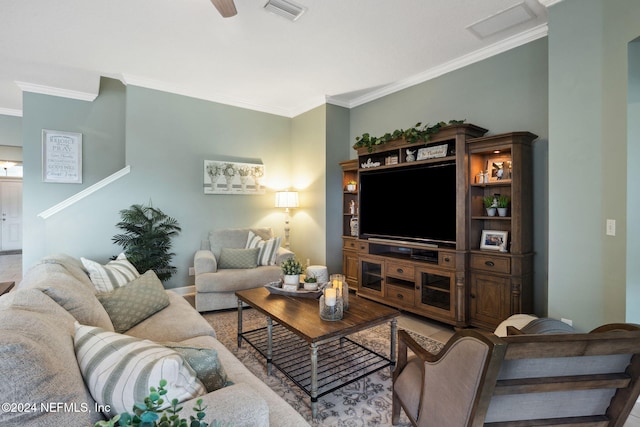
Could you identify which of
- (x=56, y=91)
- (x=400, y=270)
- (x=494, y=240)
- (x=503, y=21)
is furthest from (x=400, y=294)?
(x=56, y=91)

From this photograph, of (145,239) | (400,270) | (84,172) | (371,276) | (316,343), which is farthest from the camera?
(84,172)

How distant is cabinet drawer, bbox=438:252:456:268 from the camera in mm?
3107

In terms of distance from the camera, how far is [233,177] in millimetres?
4703

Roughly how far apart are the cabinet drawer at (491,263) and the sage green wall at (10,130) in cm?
721

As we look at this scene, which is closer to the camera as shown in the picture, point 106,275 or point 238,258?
point 106,275

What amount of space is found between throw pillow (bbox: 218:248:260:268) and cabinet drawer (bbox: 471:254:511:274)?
255cm

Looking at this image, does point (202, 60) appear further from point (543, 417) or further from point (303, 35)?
point (543, 417)

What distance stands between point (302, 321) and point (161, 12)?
2.69 m

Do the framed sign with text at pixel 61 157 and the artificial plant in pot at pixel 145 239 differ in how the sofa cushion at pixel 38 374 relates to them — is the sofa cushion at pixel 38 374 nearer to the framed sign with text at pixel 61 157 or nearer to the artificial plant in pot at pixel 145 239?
→ the artificial plant in pot at pixel 145 239

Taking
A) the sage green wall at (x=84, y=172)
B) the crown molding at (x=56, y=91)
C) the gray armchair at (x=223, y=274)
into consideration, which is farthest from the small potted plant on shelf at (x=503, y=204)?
the crown molding at (x=56, y=91)

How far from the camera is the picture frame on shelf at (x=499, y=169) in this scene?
9.78ft

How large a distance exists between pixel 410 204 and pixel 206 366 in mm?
2955

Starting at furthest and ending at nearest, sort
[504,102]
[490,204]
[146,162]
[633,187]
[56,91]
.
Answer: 1. [56,91]
2. [146,162]
3. [504,102]
4. [490,204]
5. [633,187]

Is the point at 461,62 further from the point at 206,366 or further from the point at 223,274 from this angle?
the point at 206,366
